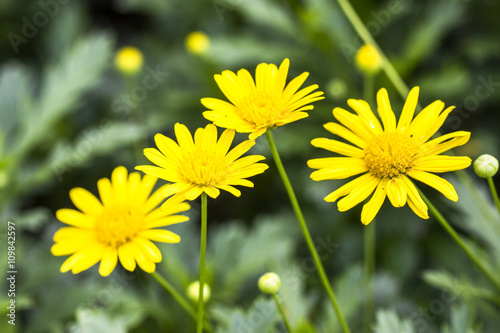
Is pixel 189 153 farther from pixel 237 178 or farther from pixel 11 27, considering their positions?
pixel 11 27

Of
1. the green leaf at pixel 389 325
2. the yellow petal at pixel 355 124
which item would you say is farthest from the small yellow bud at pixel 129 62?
the green leaf at pixel 389 325

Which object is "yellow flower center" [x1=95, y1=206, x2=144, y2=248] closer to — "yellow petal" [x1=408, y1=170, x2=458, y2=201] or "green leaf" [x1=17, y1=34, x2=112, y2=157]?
"yellow petal" [x1=408, y1=170, x2=458, y2=201]

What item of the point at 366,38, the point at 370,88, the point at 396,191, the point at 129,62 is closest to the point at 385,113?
the point at 396,191

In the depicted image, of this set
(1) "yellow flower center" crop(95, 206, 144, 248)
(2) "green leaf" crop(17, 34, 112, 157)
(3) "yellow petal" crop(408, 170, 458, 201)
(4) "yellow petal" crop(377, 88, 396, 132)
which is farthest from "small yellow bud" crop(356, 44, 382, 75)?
(2) "green leaf" crop(17, 34, 112, 157)

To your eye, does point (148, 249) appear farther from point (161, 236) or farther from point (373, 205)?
point (373, 205)

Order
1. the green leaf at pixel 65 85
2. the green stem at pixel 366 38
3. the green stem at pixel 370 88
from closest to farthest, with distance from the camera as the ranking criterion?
the green stem at pixel 366 38, the green stem at pixel 370 88, the green leaf at pixel 65 85

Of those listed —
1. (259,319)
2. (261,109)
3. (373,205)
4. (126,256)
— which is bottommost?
(259,319)

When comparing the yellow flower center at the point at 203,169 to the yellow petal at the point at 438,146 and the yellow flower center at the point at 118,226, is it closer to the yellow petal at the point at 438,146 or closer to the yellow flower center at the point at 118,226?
the yellow flower center at the point at 118,226
